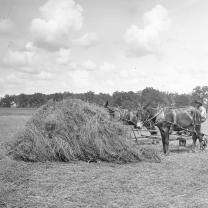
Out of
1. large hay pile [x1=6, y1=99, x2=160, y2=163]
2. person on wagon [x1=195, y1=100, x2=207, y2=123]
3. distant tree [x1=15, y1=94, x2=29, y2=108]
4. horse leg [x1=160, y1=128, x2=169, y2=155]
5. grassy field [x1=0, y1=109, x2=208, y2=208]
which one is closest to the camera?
grassy field [x1=0, y1=109, x2=208, y2=208]

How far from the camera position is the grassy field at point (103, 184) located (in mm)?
6383

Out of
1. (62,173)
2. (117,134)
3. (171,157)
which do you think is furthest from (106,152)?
(171,157)

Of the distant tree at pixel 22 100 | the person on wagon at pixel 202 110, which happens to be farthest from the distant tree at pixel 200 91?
the person on wagon at pixel 202 110

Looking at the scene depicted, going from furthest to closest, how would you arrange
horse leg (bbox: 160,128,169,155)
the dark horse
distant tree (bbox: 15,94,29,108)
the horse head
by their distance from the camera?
distant tree (bbox: 15,94,29,108) < the horse head < the dark horse < horse leg (bbox: 160,128,169,155)

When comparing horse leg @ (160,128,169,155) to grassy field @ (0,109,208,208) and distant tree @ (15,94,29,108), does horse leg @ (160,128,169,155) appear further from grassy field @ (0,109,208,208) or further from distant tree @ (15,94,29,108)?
distant tree @ (15,94,29,108)

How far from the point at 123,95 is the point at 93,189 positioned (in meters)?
88.7

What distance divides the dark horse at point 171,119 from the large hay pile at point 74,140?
259cm

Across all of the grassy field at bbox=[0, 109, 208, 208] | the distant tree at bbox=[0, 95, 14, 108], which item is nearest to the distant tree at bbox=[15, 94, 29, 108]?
the distant tree at bbox=[0, 95, 14, 108]

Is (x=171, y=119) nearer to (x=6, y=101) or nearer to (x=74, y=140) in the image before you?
(x=74, y=140)

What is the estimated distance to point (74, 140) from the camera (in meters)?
10.6

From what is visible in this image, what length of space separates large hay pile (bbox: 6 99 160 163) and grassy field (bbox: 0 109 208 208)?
0.42 meters

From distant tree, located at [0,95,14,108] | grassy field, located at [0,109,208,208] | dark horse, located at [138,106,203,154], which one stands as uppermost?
distant tree, located at [0,95,14,108]

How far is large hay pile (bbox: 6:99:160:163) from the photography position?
10.4 m

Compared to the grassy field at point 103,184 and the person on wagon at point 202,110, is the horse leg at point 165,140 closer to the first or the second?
the person on wagon at point 202,110
